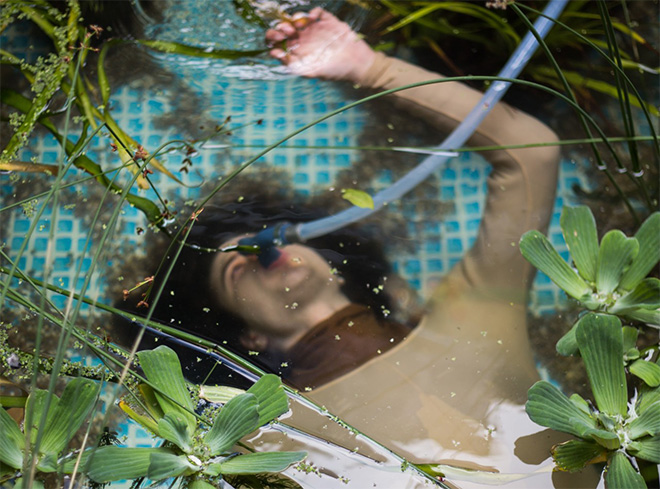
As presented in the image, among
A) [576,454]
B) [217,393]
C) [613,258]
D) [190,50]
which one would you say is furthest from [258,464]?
[190,50]

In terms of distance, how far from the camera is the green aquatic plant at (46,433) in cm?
96

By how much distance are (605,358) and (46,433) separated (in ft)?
3.02

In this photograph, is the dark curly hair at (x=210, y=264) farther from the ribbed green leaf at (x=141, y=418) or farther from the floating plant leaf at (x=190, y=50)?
the floating plant leaf at (x=190, y=50)

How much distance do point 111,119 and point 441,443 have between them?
960 mm

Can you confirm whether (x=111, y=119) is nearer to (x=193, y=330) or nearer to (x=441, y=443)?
(x=193, y=330)

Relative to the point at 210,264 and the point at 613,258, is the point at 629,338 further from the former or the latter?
the point at 210,264

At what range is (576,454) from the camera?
106cm

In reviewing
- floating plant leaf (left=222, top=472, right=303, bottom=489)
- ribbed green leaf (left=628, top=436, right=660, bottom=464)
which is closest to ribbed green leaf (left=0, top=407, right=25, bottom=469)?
floating plant leaf (left=222, top=472, right=303, bottom=489)

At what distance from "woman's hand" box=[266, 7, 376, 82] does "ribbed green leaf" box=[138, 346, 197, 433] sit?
2.60ft

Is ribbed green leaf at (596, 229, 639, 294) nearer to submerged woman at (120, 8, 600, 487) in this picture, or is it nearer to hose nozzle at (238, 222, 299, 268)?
submerged woman at (120, 8, 600, 487)

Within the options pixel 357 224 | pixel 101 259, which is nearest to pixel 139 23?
pixel 101 259

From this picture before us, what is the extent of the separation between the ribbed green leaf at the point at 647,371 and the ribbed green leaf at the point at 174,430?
775 millimetres

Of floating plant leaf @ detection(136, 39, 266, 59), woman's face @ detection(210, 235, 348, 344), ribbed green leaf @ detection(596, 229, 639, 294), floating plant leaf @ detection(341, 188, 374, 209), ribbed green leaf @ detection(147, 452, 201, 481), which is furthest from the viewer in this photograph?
floating plant leaf @ detection(136, 39, 266, 59)

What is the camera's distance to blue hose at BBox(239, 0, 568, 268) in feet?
4.35
